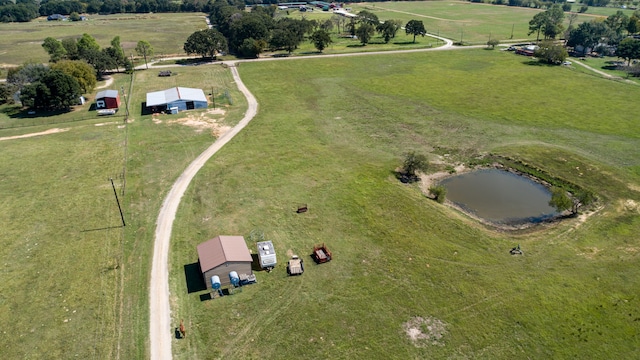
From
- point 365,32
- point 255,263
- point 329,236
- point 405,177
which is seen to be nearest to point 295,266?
point 255,263

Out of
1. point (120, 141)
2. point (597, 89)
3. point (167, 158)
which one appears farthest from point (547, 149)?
point (120, 141)

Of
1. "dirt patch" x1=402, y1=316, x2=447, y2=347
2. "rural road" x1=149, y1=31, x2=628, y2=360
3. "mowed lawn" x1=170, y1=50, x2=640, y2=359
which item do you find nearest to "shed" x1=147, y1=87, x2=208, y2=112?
"mowed lawn" x1=170, y1=50, x2=640, y2=359

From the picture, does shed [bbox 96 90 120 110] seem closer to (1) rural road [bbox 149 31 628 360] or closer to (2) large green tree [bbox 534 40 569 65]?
(1) rural road [bbox 149 31 628 360]

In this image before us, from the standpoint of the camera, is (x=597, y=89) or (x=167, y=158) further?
(x=597, y=89)

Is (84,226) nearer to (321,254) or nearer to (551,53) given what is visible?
(321,254)

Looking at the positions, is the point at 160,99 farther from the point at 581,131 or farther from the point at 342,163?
the point at 581,131
